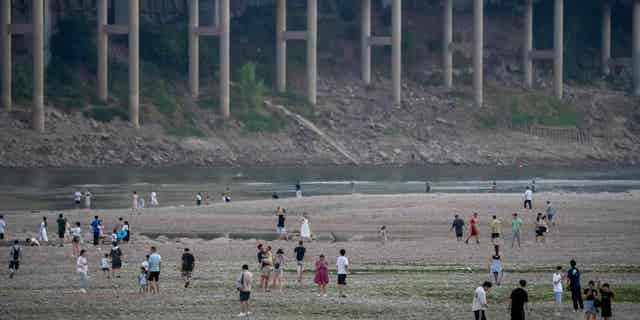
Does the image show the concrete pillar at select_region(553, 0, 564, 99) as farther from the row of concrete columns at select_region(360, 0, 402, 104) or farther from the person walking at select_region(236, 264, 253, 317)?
the person walking at select_region(236, 264, 253, 317)

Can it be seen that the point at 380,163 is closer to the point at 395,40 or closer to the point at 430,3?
the point at 395,40

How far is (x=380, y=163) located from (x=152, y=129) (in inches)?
488

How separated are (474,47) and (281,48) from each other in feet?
37.3

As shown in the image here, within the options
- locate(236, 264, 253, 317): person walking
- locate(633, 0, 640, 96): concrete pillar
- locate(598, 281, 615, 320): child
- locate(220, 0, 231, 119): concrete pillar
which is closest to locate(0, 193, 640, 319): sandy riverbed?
locate(236, 264, 253, 317): person walking

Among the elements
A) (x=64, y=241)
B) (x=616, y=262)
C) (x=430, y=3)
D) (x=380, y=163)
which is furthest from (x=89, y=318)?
(x=430, y=3)

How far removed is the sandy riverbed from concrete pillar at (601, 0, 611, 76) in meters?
34.5

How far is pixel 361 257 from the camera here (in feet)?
154

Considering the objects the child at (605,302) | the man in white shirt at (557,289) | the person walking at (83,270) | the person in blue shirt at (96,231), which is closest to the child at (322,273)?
the man in white shirt at (557,289)

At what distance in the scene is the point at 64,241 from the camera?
160ft

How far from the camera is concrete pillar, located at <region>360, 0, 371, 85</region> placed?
91875mm

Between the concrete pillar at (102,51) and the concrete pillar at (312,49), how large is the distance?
11.6 meters

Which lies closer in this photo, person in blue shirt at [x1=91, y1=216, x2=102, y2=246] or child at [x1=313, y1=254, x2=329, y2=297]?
child at [x1=313, y1=254, x2=329, y2=297]

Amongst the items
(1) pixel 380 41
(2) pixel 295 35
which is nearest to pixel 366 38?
(1) pixel 380 41

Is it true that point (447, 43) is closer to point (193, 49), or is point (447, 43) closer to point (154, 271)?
point (193, 49)
